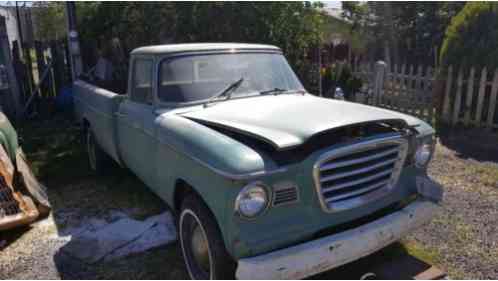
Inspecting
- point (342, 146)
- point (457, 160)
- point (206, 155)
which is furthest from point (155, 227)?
point (457, 160)

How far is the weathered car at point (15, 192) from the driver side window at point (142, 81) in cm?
161

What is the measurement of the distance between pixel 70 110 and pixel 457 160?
333 inches

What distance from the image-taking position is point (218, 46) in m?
4.09

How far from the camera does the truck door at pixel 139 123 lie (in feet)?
12.3

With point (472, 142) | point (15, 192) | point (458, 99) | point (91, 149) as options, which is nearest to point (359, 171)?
point (15, 192)

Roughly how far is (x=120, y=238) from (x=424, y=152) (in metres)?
2.89

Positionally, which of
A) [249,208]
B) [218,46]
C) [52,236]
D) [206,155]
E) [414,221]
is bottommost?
[52,236]

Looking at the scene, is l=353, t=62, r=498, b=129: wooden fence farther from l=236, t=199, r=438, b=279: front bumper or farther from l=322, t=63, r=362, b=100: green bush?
l=236, t=199, r=438, b=279: front bumper

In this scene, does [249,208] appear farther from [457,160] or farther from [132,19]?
[132,19]

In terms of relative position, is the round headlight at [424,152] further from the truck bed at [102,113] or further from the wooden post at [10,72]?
the wooden post at [10,72]

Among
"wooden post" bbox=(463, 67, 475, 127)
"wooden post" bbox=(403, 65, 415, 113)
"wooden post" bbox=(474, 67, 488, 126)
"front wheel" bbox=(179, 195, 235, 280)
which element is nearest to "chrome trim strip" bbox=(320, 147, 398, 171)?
"front wheel" bbox=(179, 195, 235, 280)

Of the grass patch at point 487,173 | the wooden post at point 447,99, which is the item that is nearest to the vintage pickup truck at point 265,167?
the grass patch at point 487,173

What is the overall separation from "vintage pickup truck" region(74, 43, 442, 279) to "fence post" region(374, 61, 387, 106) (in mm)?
6514

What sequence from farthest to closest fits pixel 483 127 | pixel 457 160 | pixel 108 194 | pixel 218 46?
pixel 483 127 < pixel 457 160 < pixel 108 194 < pixel 218 46
